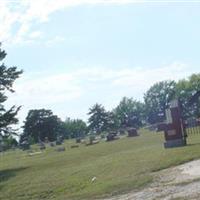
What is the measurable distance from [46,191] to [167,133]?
702 cm

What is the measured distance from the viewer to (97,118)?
155125 millimetres

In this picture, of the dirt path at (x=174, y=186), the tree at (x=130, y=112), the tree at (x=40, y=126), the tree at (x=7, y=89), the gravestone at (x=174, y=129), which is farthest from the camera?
the tree at (x=130, y=112)

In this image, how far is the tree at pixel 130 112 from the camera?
158 meters

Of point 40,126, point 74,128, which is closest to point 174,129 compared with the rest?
point 40,126

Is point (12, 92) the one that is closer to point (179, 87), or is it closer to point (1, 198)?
point (1, 198)

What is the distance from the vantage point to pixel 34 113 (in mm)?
153125

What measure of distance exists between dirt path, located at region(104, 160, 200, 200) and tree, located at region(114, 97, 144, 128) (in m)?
138

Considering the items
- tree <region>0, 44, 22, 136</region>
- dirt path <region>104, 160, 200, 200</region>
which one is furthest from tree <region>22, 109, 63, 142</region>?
dirt path <region>104, 160, 200, 200</region>

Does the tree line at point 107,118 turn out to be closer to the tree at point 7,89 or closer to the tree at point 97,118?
the tree at point 97,118

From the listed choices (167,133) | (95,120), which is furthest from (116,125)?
(167,133)

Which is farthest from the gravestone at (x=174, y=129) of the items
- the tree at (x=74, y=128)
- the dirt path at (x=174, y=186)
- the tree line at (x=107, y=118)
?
the tree at (x=74, y=128)

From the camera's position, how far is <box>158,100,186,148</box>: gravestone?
84.0 ft

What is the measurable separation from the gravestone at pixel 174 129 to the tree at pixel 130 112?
5061 inches

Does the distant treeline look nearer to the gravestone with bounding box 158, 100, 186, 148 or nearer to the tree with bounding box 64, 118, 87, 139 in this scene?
the tree with bounding box 64, 118, 87, 139
